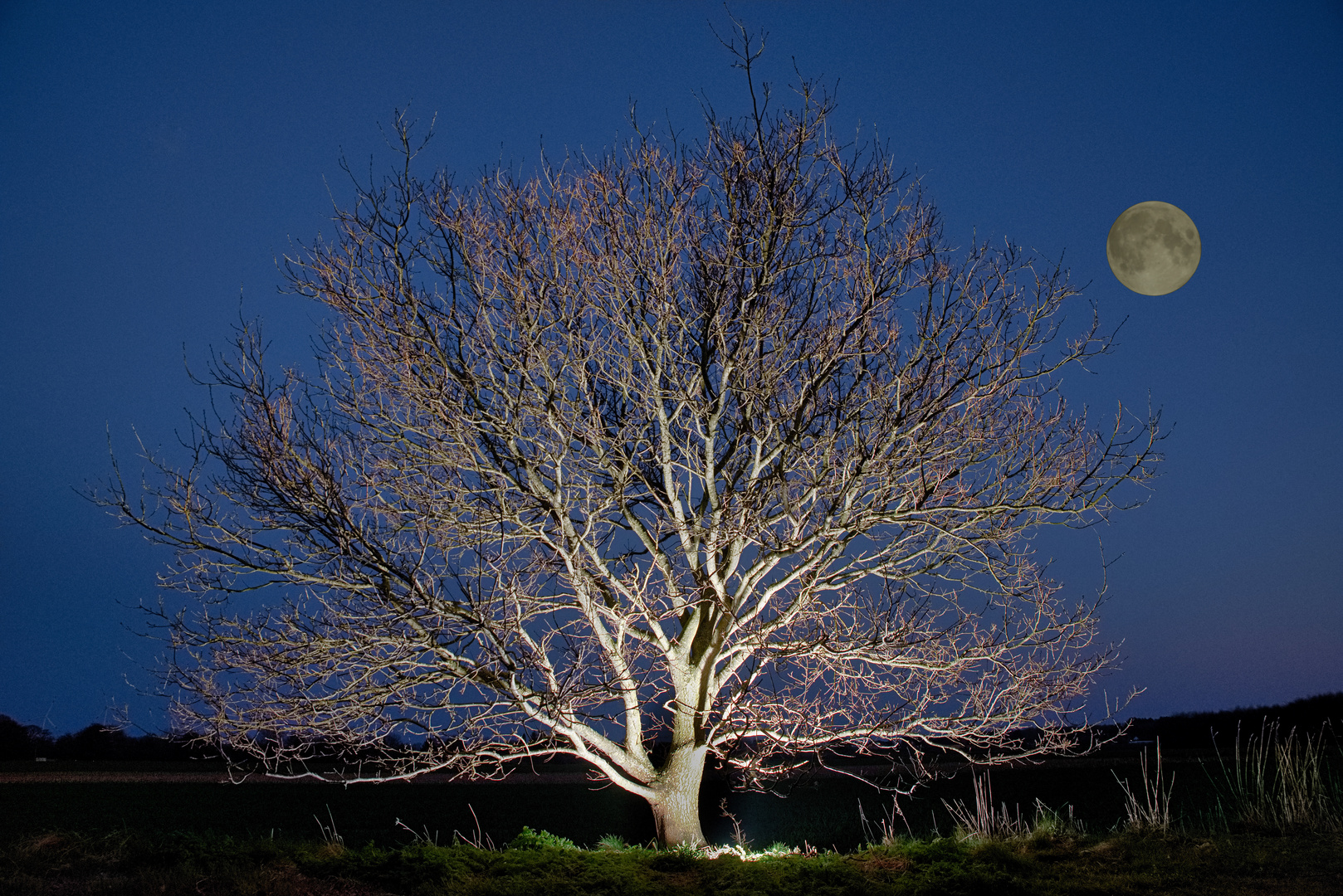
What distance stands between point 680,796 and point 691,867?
1.16 meters

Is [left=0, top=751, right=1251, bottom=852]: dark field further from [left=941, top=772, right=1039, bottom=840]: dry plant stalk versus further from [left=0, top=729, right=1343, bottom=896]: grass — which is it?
[left=0, top=729, right=1343, bottom=896]: grass

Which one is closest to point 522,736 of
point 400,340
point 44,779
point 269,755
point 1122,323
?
point 269,755

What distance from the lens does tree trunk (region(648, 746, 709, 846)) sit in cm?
727

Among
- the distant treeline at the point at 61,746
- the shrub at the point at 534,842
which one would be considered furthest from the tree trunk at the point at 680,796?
the distant treeline at the point at 61,746

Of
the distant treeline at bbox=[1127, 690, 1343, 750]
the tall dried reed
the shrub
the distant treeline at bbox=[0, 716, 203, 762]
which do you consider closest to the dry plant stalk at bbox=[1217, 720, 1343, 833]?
the tall dried reed

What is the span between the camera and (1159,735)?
69.4 ft

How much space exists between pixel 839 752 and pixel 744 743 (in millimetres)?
909

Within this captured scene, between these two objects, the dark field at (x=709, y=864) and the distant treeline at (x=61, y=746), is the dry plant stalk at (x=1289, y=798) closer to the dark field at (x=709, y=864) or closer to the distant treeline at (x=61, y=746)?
the dark field at (x=709, y=864)

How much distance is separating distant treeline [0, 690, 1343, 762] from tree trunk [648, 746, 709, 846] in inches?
599

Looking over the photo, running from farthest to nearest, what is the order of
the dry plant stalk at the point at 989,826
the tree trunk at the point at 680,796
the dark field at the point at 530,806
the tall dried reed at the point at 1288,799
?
the dark field at the point at 530,806 → the tall dried reed at the point at 1288,799 → the dry plant stalk at the point at 989,826 → the tree trunk at the point at 680,796

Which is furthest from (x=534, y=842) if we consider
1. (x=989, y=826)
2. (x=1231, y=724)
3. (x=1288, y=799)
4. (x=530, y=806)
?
(x=1231, y=724)

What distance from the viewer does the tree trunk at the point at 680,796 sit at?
7.27m

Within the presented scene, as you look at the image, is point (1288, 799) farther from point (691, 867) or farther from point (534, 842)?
point (534, 842)

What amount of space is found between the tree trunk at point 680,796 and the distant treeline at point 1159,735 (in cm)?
1520
